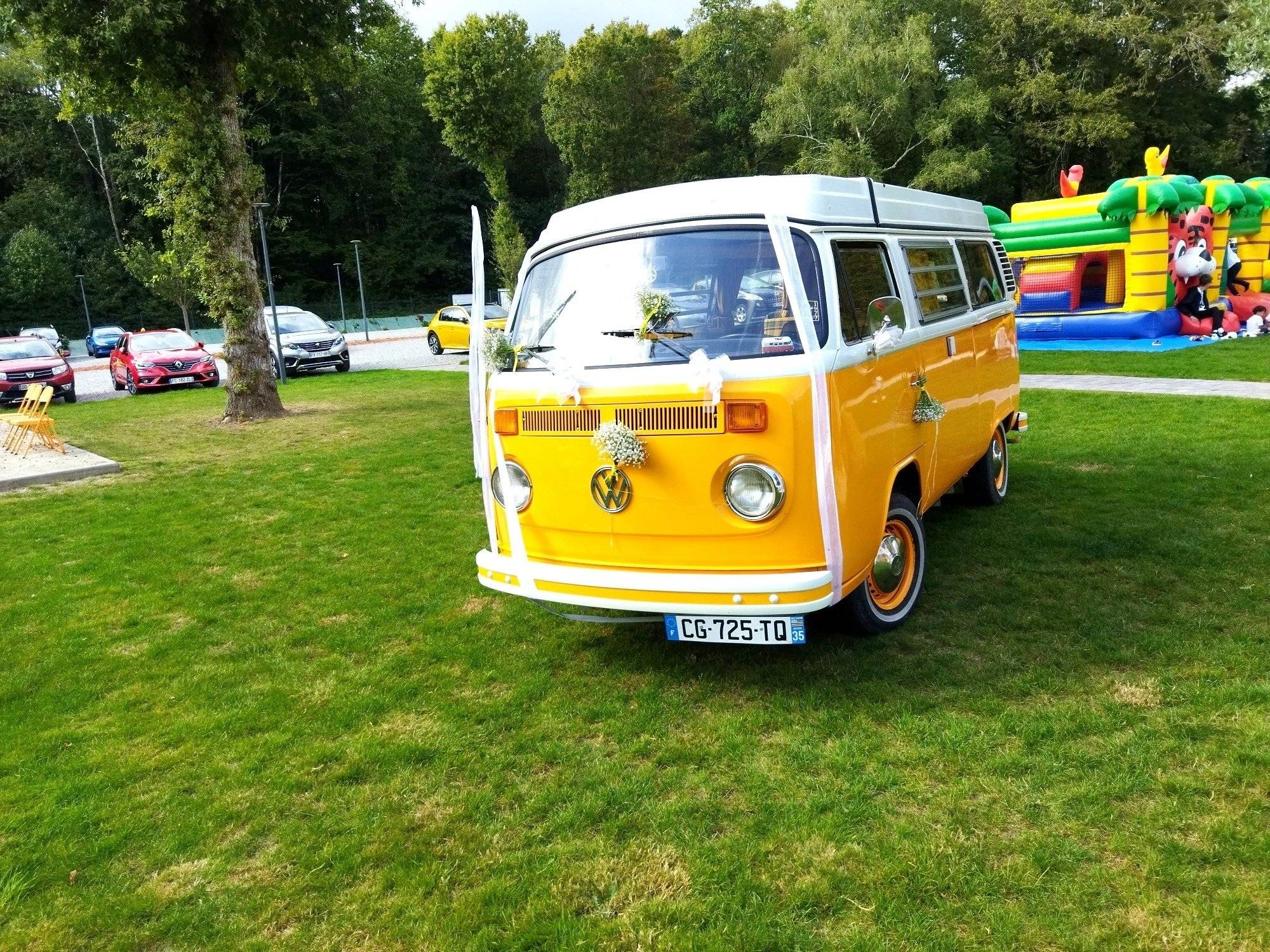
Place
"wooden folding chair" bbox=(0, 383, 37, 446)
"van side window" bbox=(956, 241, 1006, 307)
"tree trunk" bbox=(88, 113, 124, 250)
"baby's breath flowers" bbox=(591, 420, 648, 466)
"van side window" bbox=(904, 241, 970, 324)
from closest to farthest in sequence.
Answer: "baby's breath flowers" bbox=(591, 420, 648, 466) < "van side window" bbox=(904, 241, 970, 324) < "van side window" bbox=(956, 241, 1006, 307) < "wooden folding chair" bbox=(0, 383, 37, 446) < "tree trunk" bbox=(88, 113, 124, 250)

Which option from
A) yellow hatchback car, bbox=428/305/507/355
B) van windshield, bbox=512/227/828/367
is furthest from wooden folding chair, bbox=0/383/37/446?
yellow hatchback car, bbox=428/305/507/355

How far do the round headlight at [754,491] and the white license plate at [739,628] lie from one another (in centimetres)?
48

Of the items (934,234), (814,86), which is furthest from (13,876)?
(814,86)

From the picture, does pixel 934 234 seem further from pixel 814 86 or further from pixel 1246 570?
pixel 814 86

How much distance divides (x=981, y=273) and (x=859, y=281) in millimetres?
2893

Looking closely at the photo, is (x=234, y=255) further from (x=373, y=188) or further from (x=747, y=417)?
(x=373, y=188)

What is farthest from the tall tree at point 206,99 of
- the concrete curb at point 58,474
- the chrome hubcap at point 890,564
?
the chrome hubcap at point 890,564

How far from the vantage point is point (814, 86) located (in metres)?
44.3

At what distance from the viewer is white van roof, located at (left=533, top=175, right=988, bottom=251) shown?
4.61 m

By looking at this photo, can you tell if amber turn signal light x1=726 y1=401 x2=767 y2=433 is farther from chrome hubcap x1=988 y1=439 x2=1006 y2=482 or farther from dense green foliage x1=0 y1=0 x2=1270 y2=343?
dense green foliage x1=0 y1=0 x2=1270 y2=343

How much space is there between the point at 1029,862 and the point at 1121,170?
50441 mm

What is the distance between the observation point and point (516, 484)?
4938mm

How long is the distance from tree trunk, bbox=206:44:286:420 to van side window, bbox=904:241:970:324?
11758 mm

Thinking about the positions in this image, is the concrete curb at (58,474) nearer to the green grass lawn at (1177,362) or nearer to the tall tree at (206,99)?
the tall tree at (206,99)
